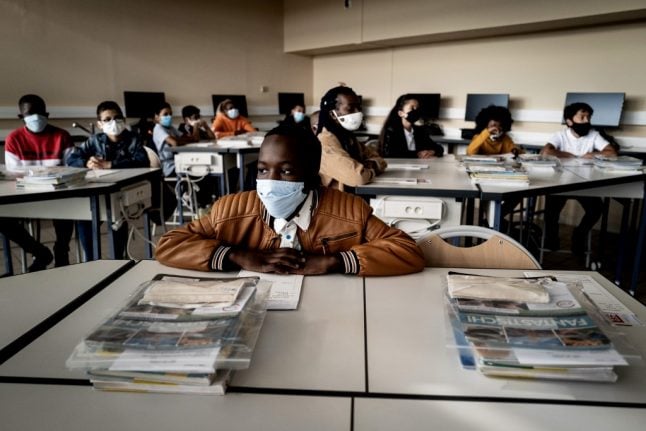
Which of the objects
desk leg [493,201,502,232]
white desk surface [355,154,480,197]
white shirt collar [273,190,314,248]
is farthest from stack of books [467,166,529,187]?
white shirt collar [273,190,314,248]

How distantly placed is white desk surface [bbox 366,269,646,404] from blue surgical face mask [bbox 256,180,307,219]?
40cm

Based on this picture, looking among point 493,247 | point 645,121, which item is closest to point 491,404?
point 493,247

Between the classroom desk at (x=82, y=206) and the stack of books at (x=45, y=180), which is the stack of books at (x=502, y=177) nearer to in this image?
the classroom desk at (x=82, y=206)

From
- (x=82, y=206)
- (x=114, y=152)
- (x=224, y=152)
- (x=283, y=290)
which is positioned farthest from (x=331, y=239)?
(x=224, y=152)

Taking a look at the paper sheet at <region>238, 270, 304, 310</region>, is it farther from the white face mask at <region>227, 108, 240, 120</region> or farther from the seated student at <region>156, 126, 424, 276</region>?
the white face mask at <region>227, 108, 240, 120</region>

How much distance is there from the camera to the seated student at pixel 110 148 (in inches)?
127

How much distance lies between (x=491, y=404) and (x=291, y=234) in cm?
83

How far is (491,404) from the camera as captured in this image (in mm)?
749

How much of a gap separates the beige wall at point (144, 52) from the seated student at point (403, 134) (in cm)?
417

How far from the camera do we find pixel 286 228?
57.3 inches

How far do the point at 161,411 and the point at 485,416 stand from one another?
1.65 feet

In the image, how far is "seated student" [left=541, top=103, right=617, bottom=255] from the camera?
12.8 feet

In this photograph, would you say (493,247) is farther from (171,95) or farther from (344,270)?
Result: (171,95)

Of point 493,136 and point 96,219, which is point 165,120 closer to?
point 96,219
